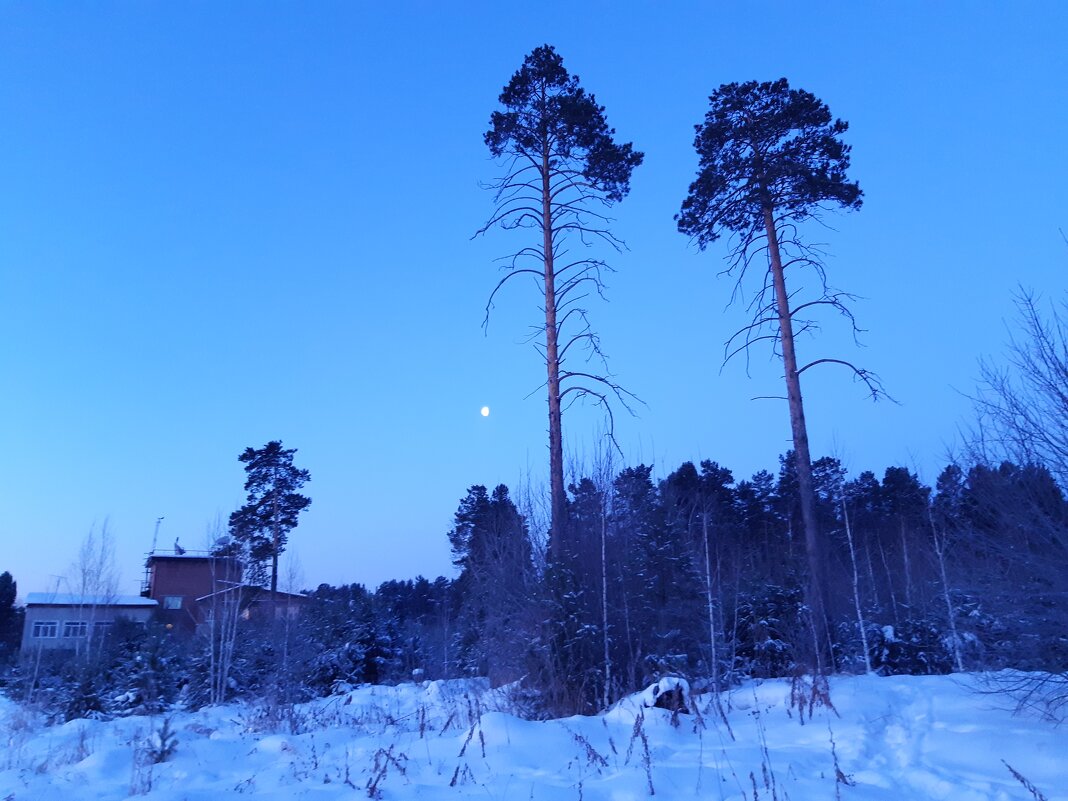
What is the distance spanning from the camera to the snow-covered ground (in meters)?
6.17

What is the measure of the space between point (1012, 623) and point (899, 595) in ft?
53.3

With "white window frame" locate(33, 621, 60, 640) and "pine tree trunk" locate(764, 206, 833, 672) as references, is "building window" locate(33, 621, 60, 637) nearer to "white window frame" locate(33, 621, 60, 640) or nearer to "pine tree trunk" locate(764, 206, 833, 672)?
"white window frame" locate(33, 621, 60, 640)

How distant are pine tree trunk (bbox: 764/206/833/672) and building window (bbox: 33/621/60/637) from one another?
46926 mm

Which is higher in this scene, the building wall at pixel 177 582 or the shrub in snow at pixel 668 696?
the building wall at pixel 177 582

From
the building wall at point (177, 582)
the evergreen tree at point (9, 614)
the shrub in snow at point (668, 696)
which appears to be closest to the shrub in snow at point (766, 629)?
the shrub in snow at point (668, 696)

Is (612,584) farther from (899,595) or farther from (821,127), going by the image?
(899,595)

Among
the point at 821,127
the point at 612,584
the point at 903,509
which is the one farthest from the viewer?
the point at 903,509

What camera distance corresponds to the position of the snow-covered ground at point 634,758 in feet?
20.2

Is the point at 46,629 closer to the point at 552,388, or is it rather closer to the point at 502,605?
the point at 502,605

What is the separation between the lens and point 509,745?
758 centimetres

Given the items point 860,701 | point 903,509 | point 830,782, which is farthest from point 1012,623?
point 903,509

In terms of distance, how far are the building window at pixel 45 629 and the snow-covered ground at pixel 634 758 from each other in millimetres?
43282

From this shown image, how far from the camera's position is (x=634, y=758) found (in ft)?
23.6

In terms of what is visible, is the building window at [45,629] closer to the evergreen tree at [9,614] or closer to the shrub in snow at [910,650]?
the evergreen tree at [9,614]
